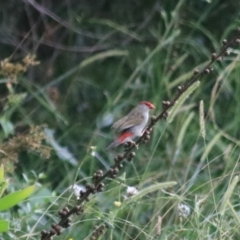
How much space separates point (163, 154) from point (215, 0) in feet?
3.86

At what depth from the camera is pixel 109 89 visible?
4754 millimetres

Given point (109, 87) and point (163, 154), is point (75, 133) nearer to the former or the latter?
point (109, 87)

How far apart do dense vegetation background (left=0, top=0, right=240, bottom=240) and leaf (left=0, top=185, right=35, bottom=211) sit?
1.42m

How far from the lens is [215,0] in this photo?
15.8 ft

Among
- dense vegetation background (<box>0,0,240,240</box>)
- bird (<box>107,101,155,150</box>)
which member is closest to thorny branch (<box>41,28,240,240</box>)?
bird (<box>107,101,155,150</box>)

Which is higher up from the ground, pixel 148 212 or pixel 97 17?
pixel 97 17

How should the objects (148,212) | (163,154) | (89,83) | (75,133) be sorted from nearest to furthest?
(148,212), (163,154), (75,133), (89,83)

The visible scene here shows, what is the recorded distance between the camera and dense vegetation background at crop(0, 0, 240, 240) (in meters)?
3.71

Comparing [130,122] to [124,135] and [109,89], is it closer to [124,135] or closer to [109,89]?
[124,135]

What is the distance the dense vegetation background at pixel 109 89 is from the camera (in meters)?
3.71

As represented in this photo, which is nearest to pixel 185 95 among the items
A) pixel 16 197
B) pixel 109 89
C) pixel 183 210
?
pixel 16 197

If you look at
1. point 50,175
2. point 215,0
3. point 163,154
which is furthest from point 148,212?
point 215,0

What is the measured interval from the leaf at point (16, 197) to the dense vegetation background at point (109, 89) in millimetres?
1418

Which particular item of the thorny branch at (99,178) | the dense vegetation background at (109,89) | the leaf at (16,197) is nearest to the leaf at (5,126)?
the dense vegetation background at (109,89)
